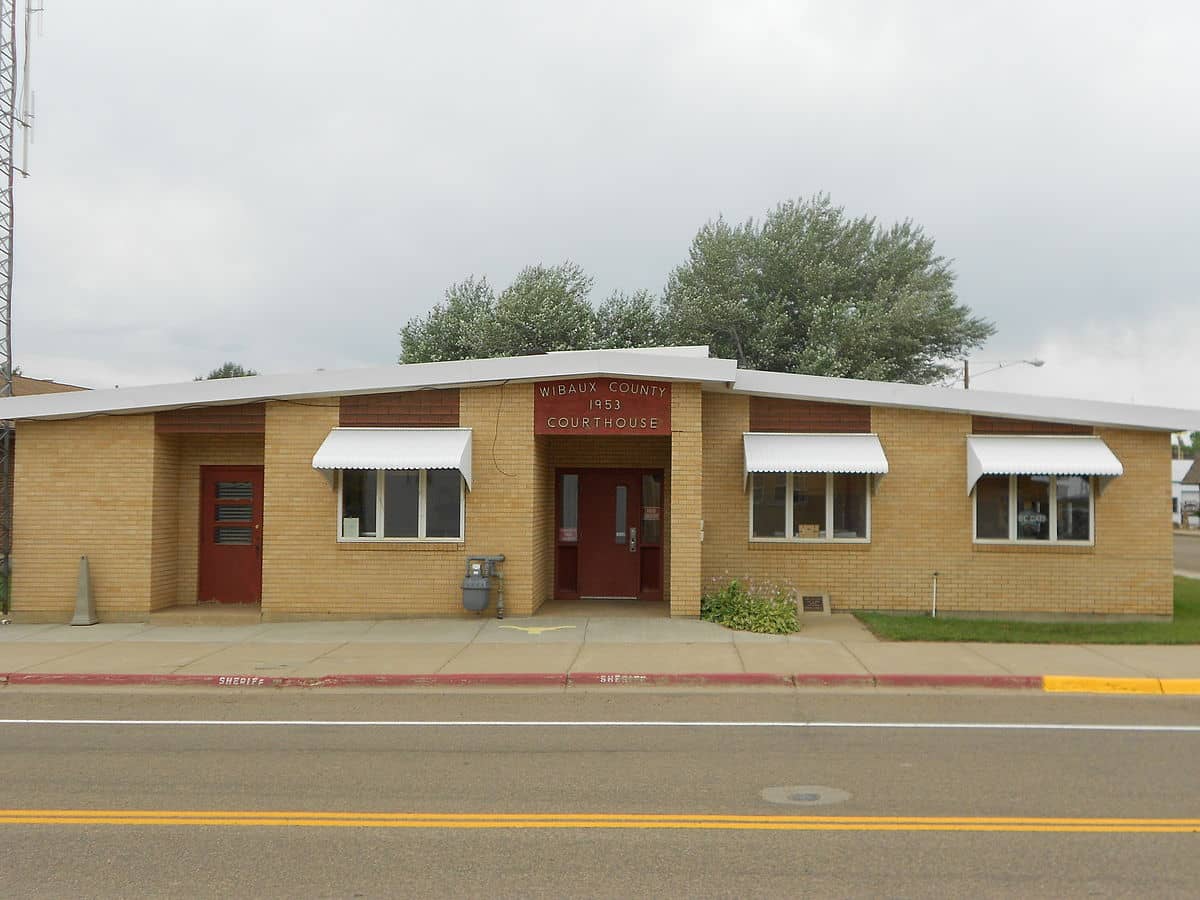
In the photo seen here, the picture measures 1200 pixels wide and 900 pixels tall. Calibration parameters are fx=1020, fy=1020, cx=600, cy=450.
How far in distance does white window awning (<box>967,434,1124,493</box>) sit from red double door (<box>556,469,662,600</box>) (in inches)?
212

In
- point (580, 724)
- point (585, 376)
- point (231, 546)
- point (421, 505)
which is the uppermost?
point (585, 376)

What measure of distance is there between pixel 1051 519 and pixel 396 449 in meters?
10.5

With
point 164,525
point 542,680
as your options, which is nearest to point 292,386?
point 164,525

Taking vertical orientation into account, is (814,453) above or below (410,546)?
above

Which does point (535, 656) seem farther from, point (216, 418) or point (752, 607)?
point (216, 418)

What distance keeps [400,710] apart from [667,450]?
28.0 feet

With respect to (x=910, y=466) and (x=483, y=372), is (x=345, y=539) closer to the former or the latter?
(x=483, y=372)

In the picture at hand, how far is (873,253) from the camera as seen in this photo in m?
41.0

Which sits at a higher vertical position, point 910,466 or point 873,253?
point 873,253

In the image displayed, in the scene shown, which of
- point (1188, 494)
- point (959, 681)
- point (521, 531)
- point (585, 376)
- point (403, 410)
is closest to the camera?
point (959, 681)

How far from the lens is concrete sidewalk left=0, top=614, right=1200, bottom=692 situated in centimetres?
1177

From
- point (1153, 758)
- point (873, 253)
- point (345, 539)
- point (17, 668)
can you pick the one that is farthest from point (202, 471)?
point (873, 253)

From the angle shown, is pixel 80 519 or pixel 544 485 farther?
pixel 544 485

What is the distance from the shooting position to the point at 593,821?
6598 millimetres
